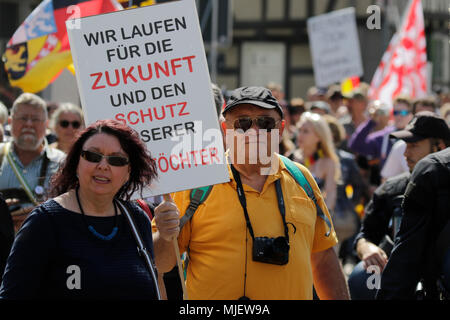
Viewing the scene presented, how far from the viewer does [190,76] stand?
4180 mm

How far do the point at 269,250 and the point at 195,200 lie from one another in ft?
1.49

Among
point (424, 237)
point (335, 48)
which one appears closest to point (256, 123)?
point (424, 237)

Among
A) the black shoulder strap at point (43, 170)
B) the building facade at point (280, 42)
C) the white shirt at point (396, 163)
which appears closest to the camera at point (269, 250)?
the black shoulder strap at point (43, 170)

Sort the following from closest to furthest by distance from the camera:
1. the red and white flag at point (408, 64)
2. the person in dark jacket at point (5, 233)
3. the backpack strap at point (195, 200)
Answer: the backpack strap at point (195, 200) < the person in dark jacket at point (5, 233) < the red and white flag at point (408, 64)

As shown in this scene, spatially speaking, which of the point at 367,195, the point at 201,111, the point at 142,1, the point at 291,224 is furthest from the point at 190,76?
the point at 367,195

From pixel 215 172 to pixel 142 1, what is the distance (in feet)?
13.6

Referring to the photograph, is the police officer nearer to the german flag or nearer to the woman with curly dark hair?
the woman with curly dark hair

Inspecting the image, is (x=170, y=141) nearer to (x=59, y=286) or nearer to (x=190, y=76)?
(x=190, y=76)

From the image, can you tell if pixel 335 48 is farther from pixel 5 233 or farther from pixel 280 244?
pixel 280 244

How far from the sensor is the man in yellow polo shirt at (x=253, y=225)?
3.83 meters

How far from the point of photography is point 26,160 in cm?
634

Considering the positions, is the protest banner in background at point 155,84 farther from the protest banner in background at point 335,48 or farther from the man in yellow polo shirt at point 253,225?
the protest banner in background at point 335,48

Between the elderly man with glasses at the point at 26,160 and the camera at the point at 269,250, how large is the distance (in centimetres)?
238

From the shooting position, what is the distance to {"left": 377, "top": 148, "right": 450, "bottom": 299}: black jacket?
358cm
